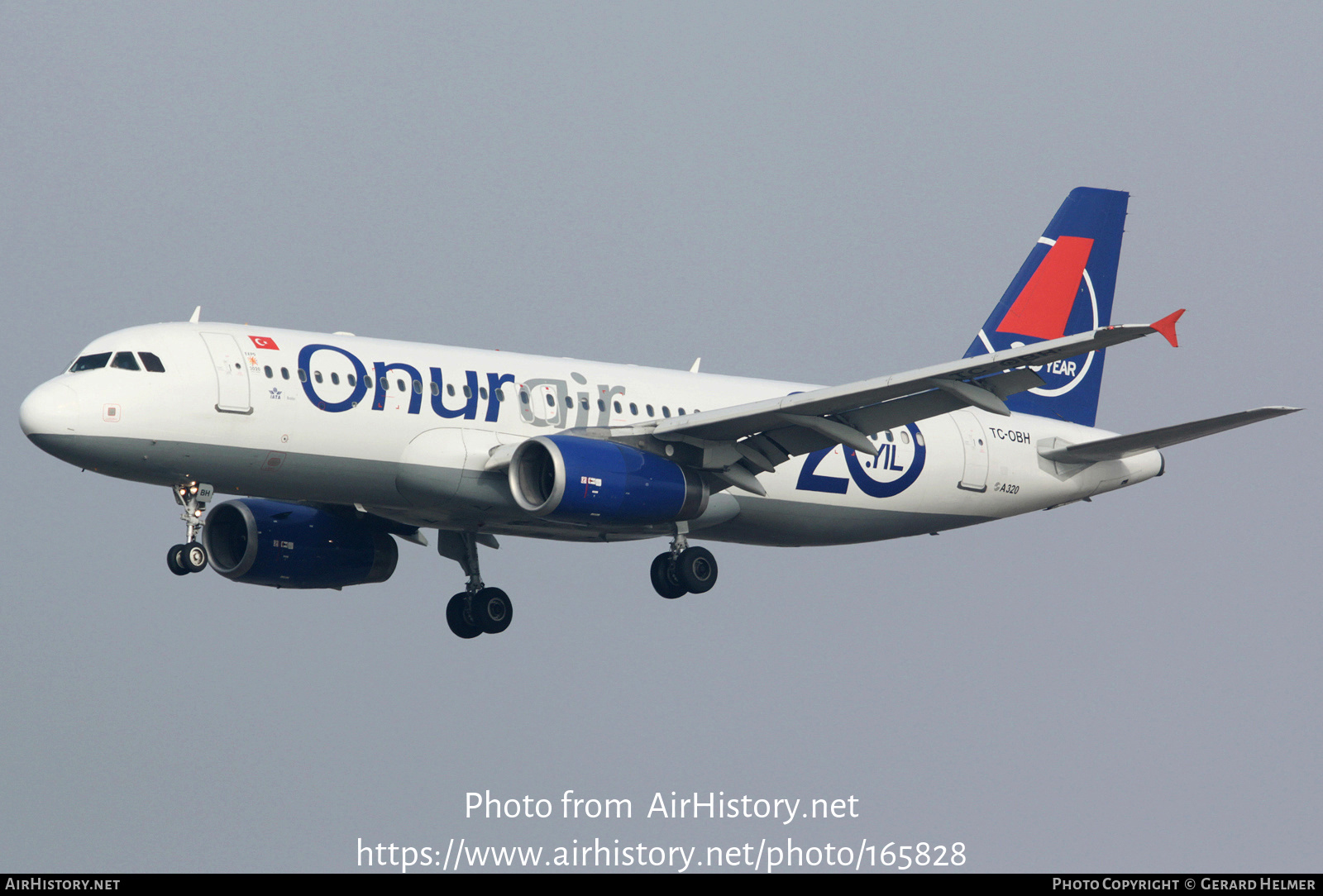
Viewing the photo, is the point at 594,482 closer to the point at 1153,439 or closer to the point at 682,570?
the point at 682,570

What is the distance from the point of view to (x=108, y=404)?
31969 mm

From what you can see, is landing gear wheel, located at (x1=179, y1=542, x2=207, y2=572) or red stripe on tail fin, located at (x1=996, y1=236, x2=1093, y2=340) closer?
landing gear wheel, located at (x1=179, y1=542, x2=207, y2=572)

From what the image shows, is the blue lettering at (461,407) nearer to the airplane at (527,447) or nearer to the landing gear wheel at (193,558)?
the airplane at (527,447)

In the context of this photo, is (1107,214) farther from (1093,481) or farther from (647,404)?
(647,404)

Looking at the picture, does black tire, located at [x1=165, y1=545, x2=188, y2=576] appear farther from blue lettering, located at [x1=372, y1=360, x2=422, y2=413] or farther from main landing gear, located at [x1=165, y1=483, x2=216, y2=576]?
blue lettering, located at [x1=372, y1=360, x2=422, y2=413]

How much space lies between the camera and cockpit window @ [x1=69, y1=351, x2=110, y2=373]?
1286 inches

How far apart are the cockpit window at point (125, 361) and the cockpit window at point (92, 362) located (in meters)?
0.17

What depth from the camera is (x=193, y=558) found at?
32.9m

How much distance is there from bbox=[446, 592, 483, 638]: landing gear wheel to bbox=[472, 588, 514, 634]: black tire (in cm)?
15

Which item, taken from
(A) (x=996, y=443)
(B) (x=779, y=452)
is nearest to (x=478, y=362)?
(B) (x=779, y=452)

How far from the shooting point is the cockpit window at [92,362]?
3266 centimetres

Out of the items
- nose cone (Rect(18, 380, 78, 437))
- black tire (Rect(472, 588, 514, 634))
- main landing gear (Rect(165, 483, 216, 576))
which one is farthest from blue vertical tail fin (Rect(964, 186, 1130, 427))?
nose cone (Rect(18, 380, 78, 437))

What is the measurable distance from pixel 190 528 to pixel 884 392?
42.2 ft

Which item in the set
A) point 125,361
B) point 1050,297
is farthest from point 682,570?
point 1050,297
